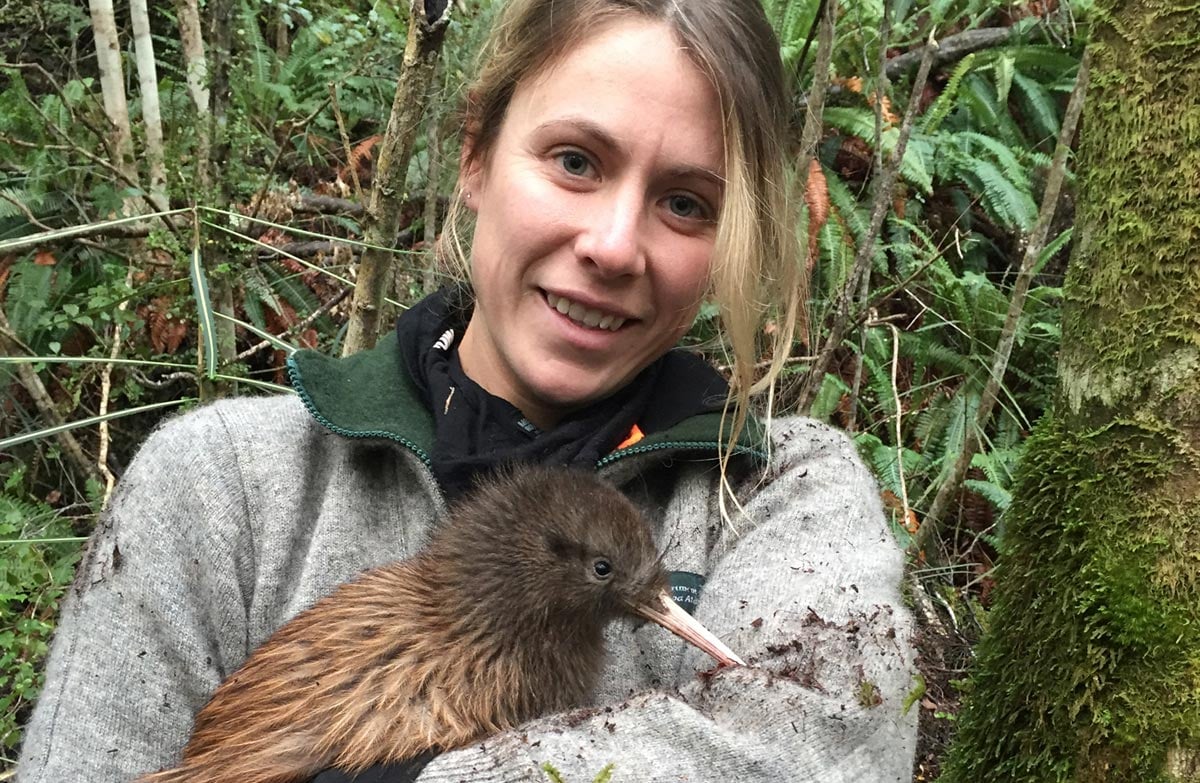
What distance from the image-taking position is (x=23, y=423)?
500 centimetres

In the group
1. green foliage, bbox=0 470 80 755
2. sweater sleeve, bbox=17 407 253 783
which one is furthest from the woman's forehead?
green foliage, bbox=0 470 80 755

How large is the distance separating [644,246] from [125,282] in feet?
11.0

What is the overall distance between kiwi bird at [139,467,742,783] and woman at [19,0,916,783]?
16 centimetres

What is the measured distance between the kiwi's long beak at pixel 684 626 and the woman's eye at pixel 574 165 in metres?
0.99

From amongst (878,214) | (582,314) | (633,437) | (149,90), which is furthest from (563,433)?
(149,90)

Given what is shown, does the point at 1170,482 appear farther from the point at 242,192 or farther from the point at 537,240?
the point at 242,192

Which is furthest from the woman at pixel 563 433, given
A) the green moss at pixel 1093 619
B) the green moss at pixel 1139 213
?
the green moss at pixel 1139 213

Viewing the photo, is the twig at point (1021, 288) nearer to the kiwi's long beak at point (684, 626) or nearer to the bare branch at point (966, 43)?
the kiwi's long beak at point (684, 626)

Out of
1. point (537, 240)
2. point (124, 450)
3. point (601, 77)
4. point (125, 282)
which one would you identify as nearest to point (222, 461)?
point (537, 240)

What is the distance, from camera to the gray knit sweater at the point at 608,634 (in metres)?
1.70

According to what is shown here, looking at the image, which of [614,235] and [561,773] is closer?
[561,773]

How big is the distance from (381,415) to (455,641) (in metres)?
0.60

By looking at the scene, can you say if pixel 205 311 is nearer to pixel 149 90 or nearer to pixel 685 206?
pixel 685 206

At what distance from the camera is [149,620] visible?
2.05 m
